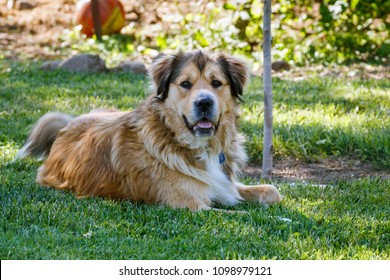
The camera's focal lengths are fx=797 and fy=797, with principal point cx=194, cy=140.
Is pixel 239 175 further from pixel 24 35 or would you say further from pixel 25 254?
pixel 24 35

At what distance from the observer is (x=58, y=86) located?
10.8 m

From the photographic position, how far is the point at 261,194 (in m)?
6.39

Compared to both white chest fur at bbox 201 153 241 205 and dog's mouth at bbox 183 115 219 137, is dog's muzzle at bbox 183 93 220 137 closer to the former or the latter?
dog's mouth at bbox 183 115 219 137

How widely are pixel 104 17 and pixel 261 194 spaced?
27.4ft

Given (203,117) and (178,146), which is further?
(178,146)

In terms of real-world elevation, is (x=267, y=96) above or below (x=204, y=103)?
below

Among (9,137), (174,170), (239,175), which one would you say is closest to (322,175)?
(239,175)

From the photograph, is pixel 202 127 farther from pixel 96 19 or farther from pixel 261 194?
pixel 96 19

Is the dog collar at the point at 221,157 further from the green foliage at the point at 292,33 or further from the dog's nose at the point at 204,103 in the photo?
the green foliage at the point at 292,33

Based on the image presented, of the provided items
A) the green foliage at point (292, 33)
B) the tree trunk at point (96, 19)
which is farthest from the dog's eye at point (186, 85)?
the tree trunk at point (96, 19)

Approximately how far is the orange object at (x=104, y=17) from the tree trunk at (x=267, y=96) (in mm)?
7216

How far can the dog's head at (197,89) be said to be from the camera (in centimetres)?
606

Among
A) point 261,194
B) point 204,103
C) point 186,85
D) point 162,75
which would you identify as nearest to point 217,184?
point 261,194

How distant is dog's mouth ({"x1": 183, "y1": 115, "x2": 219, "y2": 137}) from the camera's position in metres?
6.10
